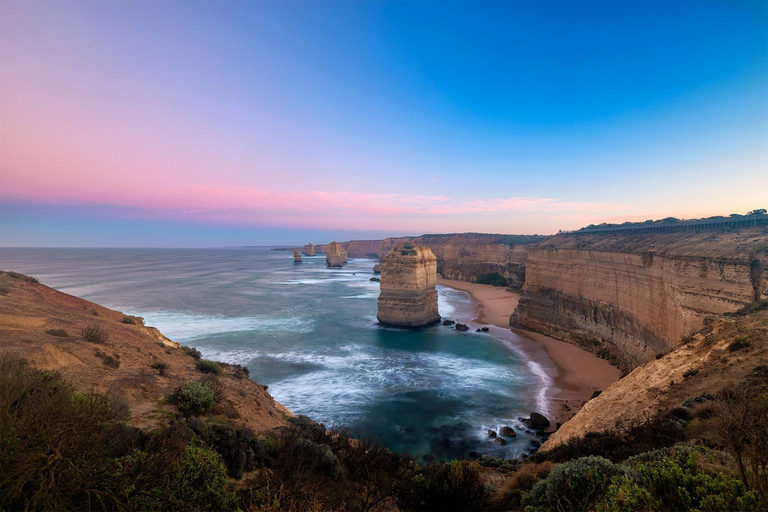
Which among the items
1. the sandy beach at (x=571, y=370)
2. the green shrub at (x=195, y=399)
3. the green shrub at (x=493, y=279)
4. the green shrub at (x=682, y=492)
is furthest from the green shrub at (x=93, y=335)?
the green shrub at (x=493, y=279)

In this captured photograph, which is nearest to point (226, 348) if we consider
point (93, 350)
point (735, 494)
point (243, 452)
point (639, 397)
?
point (93, 350)

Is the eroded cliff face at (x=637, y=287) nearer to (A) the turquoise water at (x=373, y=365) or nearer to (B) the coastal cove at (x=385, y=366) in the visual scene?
(B) the coastal cove at (x=385, y=366)

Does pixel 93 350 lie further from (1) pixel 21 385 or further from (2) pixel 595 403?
(2) pixel 595 403

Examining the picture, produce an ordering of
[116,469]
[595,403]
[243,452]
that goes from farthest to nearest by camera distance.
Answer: [595,403] → [243,452] → [116,469]

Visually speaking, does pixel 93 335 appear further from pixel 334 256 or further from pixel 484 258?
pixel 334 256

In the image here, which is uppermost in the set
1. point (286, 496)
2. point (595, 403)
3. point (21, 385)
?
point (21, 385)

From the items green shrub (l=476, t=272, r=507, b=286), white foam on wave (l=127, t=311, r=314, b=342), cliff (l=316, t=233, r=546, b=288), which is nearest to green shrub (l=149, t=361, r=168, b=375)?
white foam on wave (l=127, t=311, r=314, b=342)

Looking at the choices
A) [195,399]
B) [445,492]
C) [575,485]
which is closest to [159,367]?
[195,399]

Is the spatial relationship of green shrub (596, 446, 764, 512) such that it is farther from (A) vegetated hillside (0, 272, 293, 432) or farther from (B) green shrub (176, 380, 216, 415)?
(B) green shrub (176, 380, 216, 415)
